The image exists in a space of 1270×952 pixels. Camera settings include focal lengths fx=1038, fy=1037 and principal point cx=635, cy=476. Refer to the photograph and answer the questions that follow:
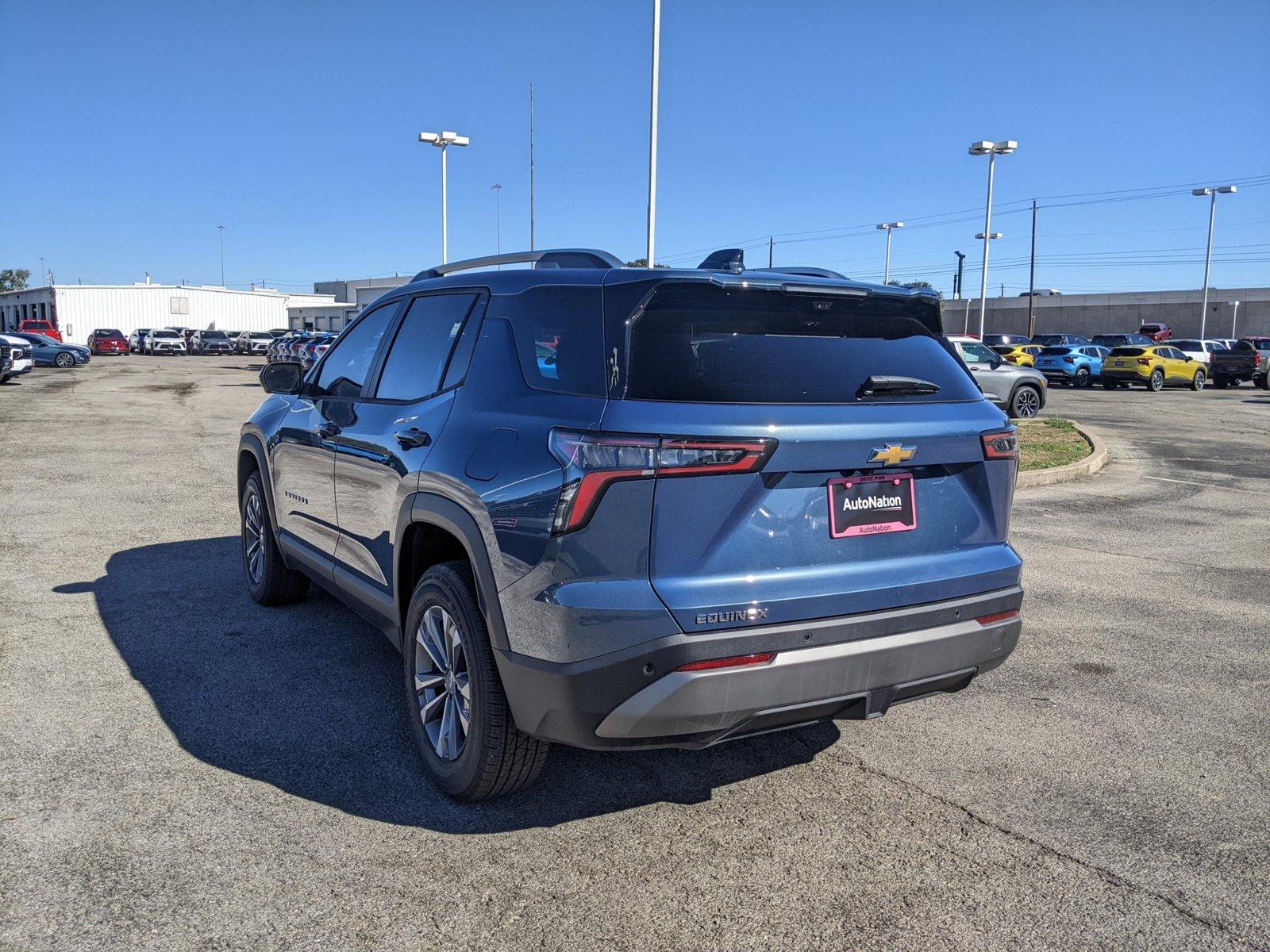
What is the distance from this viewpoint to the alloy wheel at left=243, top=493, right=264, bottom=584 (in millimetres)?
6105

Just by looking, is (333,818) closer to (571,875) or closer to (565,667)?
(571,875)

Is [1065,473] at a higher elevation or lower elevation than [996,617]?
lower

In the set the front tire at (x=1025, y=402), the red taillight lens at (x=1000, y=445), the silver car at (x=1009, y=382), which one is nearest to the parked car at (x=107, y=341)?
the silver car at (x=1009, y=382)

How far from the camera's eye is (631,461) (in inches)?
116

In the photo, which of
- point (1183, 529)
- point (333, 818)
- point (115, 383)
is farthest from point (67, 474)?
point (115, 383)

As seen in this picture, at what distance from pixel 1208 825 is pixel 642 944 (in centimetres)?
206

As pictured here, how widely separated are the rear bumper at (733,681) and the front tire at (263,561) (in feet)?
10.2

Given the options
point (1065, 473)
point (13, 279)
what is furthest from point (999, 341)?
point (13, 279)

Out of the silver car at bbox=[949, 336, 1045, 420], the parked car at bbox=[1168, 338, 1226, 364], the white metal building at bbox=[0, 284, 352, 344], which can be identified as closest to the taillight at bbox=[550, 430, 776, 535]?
the silver car at bbox=[949, 336, 1045, 420]

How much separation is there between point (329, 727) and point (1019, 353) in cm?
3702

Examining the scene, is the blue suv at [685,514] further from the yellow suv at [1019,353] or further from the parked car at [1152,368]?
the yellow suv at [1019,353]

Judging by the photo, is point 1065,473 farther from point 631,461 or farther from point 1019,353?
point 1019,353

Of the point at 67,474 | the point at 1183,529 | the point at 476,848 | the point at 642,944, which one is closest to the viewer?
the point at 642,944

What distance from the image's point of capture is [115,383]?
31422mm
